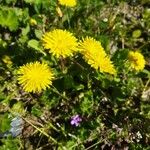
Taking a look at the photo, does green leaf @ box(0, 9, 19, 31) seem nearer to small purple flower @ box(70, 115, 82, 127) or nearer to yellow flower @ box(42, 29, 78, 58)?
yellow flower @ box(42, 29, 78, 58)

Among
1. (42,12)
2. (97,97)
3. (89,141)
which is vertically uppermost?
(42,12)

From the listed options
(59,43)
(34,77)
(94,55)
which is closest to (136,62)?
(94,55)

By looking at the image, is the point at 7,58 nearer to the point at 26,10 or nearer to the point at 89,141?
the point at 26,10

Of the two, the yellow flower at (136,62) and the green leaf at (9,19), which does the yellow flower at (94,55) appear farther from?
the green leaf at (9,19)

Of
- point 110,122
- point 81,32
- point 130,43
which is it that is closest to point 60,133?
point 110,122

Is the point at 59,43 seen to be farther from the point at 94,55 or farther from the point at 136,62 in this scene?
the point at 136,62

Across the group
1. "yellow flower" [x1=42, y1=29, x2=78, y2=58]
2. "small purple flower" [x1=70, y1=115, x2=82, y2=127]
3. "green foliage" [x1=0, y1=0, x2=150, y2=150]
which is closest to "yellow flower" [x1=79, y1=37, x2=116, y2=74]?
"yellow flower" [x1=42, y1=29, x2=78, y2=58]
